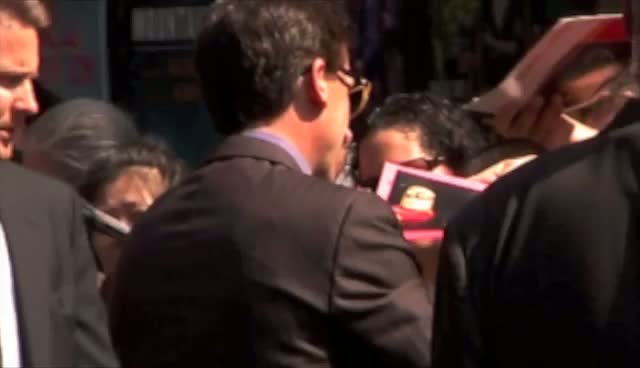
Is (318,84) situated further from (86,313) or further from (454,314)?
(454,314)

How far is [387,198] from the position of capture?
3.38 m

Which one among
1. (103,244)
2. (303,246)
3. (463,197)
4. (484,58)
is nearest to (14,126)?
(303,246)

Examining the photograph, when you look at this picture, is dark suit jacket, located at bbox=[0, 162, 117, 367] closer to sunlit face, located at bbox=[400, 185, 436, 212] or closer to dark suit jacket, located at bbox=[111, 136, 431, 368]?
dark suit jacket, located at bbox=[111, 136, 431, 368]

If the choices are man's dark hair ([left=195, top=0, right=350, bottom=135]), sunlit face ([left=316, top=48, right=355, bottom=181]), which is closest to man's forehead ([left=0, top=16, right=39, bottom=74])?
man's dark hair ([left=195, top=0, right=350, bottom=135])

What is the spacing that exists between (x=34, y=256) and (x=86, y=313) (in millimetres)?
152

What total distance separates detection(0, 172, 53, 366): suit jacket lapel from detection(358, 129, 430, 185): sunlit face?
1.47 m

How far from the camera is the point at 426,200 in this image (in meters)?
3.31

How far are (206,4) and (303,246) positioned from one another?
502 centimetres

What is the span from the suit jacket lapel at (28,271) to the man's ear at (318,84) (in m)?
0.53

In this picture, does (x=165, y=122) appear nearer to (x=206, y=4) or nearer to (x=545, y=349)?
(x=206, y=4)

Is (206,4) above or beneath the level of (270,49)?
beneath

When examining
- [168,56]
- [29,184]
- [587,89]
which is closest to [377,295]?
[587,89]

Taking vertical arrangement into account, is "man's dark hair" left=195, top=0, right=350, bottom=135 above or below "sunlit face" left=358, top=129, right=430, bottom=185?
above

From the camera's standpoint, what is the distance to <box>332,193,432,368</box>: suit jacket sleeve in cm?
288
